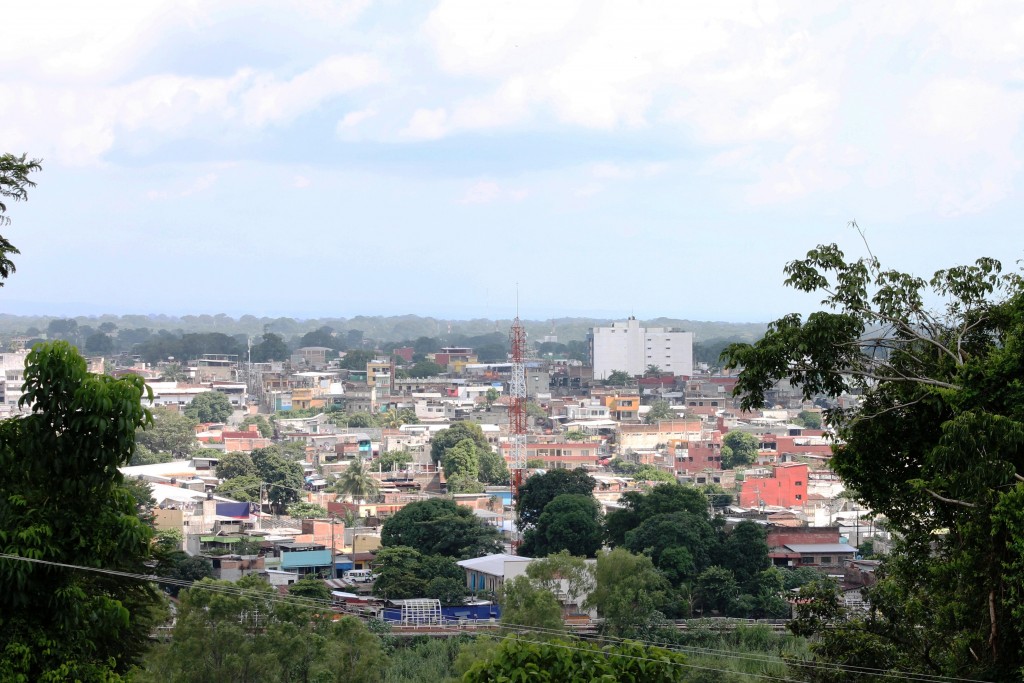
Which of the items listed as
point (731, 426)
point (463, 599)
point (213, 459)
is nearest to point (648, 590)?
point (463, 599)

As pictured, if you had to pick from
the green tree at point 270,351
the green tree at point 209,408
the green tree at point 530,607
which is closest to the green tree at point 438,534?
the green tree at point 530,607

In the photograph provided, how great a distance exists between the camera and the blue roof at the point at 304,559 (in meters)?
17.7

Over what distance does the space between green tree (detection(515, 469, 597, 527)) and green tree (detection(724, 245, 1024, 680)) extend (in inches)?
566

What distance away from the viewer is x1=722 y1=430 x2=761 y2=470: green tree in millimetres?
31672

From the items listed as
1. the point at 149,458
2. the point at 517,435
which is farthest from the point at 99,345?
the point at 517,435

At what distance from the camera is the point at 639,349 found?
202 ft

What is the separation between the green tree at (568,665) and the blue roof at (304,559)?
13561 mm

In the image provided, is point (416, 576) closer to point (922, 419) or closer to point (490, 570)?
point (490, 570)

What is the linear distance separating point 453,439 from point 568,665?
1024 inches

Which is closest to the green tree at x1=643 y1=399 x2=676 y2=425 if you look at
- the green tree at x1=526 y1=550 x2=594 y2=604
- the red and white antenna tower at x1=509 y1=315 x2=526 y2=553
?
the red and white antenna tower at x1=509 y1=315 x2=526 y2=553

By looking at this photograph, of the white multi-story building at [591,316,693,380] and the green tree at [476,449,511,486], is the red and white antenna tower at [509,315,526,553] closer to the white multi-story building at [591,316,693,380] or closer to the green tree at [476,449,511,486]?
the green tree at [476,449,511,486]

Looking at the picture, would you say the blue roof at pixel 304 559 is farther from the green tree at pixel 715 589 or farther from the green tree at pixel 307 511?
the green tree at pixel 715 589

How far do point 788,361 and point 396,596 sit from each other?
11065 mm

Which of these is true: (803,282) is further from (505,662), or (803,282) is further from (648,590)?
(648,590)
